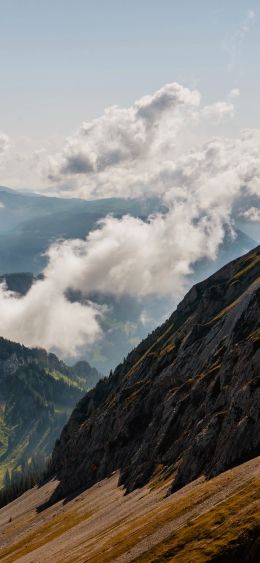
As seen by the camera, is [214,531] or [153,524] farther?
[153,524]

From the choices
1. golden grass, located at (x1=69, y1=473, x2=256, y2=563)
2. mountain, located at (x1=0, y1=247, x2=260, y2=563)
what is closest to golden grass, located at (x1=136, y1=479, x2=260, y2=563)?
mountain, located at (x1=0, y1=247, x2=260, y2=563)

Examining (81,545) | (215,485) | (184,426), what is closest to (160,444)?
(184,426)

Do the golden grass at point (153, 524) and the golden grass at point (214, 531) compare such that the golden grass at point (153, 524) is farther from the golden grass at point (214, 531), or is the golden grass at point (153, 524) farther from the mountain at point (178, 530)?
the golden grass at point (214, 531)

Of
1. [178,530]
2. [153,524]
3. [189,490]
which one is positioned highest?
[189,490]

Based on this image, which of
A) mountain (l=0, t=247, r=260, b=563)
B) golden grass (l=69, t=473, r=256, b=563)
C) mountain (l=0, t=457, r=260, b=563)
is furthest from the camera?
golden grass (l=69, t=473, r=256, b=563)

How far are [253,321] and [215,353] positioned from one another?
20471 mm

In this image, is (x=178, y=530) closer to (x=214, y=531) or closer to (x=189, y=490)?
(x=214, y=531)

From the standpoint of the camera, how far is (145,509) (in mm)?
123375

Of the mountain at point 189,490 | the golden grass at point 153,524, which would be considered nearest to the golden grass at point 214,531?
the mountain at point 189,490

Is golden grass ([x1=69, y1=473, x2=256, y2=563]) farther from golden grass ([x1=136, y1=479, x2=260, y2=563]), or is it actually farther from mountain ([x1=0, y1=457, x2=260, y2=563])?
golden grass ([x1=136, y1=479, x2=260, y2=563])

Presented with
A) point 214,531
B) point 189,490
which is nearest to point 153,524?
point 214,531

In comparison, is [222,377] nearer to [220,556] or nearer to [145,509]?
[145,509]

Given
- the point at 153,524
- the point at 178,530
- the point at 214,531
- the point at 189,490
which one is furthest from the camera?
the point at 189,490

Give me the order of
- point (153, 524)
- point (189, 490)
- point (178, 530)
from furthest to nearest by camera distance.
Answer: point (189, 490), point (153, 524), point (178, 530)
